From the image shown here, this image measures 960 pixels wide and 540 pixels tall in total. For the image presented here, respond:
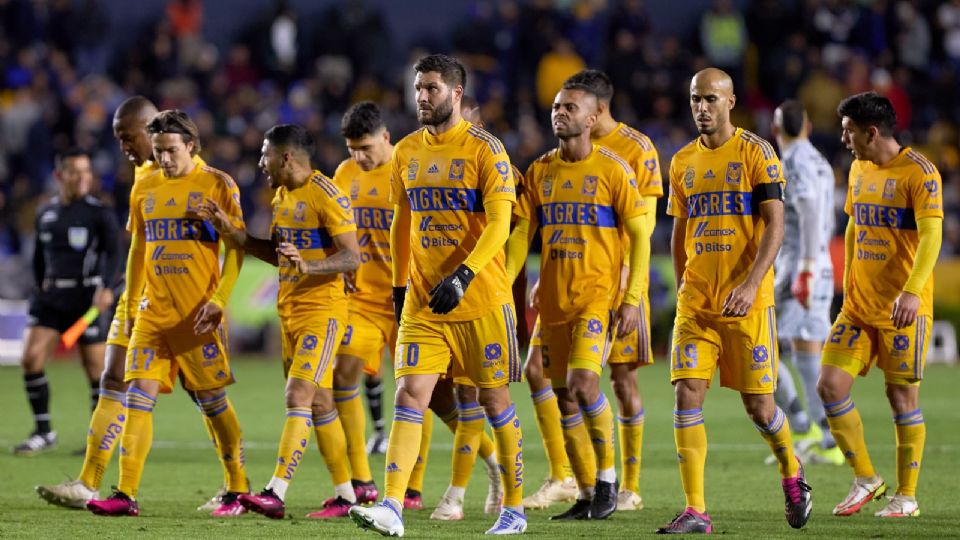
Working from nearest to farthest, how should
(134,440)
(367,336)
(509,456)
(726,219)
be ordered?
(509,456) → (726,219) → (134,440) → (367,336)

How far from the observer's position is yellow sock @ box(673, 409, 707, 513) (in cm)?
816

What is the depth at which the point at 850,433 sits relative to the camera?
30.3ft

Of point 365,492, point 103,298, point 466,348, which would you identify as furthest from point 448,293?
point 103,298

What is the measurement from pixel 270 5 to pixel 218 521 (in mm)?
19205

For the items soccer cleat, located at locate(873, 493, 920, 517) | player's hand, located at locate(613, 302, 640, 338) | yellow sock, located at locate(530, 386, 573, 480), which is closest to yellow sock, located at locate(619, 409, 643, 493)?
yellow sock, located at locate(530, 386, 573, 480)

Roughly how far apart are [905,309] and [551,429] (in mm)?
2280

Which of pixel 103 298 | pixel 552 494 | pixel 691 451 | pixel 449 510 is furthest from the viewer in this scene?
pixel 103 298

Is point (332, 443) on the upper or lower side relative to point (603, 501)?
upper

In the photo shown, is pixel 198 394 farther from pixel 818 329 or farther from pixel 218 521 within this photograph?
pixel 818 329

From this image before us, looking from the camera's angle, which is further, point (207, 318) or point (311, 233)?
point (311, 233)

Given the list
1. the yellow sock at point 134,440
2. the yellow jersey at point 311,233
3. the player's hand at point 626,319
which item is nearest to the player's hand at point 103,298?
the yellow sock at point 134,440

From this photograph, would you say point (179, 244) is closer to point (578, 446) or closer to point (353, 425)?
point (353, 425)

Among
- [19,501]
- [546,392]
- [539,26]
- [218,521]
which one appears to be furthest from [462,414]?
[539,26]

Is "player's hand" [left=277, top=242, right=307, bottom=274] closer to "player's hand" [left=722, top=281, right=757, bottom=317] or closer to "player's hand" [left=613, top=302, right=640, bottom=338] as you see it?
"player's hand" [left=613, top=302, right=640, bottom=338]
